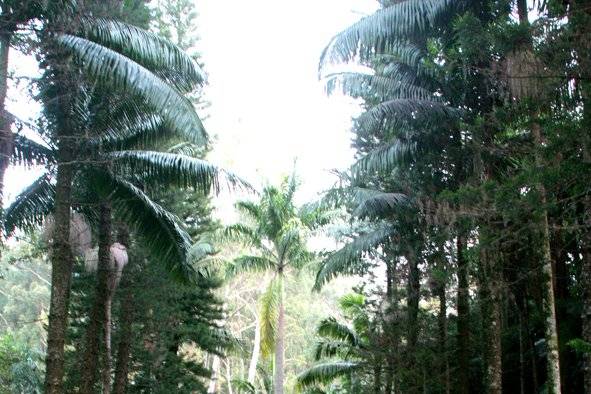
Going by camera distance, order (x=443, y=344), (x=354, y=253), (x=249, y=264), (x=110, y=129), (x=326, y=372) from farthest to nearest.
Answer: (x=249, y=264) < (x=326, y=372) < (x=354, y=253) < (x=443, y=344) < (x=110, y=129)

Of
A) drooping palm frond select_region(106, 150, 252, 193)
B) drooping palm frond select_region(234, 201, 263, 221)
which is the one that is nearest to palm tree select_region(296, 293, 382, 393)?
drooping palm frond select_region(234, 201, 263, 221)

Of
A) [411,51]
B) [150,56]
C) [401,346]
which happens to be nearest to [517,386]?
[401,346]

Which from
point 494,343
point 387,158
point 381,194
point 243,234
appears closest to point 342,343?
point 243,234

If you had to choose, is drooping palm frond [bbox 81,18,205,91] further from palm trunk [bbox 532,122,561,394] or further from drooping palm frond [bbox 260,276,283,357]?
drooping palm frond [bbox 260,276,283,357]

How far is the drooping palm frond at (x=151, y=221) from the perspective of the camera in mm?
10258

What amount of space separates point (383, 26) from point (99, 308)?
690 centimetres

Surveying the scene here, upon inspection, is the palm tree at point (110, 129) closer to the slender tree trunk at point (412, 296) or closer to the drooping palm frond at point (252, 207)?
the slender tree trunk at point (412, 296)

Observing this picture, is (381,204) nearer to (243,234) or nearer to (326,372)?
(326,372)

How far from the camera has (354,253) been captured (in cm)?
1400

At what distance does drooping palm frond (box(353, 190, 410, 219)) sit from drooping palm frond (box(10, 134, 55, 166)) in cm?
601

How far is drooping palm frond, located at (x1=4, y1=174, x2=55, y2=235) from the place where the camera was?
11000 mm

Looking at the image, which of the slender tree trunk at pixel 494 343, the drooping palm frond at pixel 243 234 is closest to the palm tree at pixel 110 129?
the slender tree trunk at pixel 494 343

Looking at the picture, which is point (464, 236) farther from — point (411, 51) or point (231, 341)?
point (231, 341)

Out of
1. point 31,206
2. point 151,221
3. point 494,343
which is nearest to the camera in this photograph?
point 494,343
